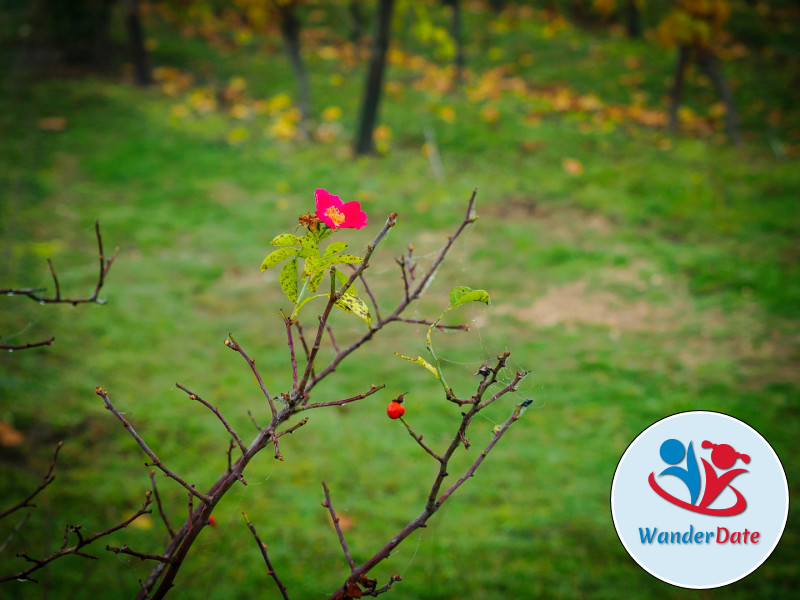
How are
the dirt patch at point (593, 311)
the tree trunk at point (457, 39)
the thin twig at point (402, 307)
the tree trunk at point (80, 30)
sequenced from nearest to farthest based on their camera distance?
the thin twig at point (402, 307), the dirt patch at point (593, 311), the tree trunk at point (80, 30), the tree trunk at point (457, 39)

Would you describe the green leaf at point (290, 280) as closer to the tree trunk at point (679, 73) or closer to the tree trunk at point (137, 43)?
the tree trunk at point (679, 73)

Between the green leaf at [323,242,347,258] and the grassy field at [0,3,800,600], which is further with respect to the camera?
the grassy field at [0,3,800,600]

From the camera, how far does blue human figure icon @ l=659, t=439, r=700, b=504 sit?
2.75ft

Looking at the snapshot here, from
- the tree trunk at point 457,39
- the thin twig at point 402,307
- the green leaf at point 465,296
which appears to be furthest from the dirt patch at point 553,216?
the green leaf at point 465,296

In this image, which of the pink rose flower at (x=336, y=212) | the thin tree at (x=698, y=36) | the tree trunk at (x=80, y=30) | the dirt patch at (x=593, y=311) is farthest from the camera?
the tree trunk at (x=80, y=30)

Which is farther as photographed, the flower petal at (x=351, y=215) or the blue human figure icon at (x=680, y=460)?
the blue human figure icon at (x=680, y=460)

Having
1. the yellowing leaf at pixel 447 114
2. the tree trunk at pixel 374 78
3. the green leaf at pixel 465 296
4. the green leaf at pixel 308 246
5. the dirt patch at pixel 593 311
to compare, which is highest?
the green leaf at pixel 308 246

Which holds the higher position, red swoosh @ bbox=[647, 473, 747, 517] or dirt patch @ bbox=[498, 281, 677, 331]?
red swoosh @ bbox=[647, 473, 747, 517]

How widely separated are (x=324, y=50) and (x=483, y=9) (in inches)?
173

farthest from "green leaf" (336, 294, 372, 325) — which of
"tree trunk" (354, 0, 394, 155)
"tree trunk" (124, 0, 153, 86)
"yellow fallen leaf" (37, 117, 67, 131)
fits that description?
"tree trunk" (124, 0, 153, 86)

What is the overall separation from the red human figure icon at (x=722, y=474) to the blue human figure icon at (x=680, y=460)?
14 millimetres

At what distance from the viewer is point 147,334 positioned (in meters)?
4.23

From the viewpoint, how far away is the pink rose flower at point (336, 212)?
0.71 m

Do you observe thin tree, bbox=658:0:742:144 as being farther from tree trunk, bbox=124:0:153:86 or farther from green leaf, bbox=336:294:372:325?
green leaf, bbox=336:294:372:325
